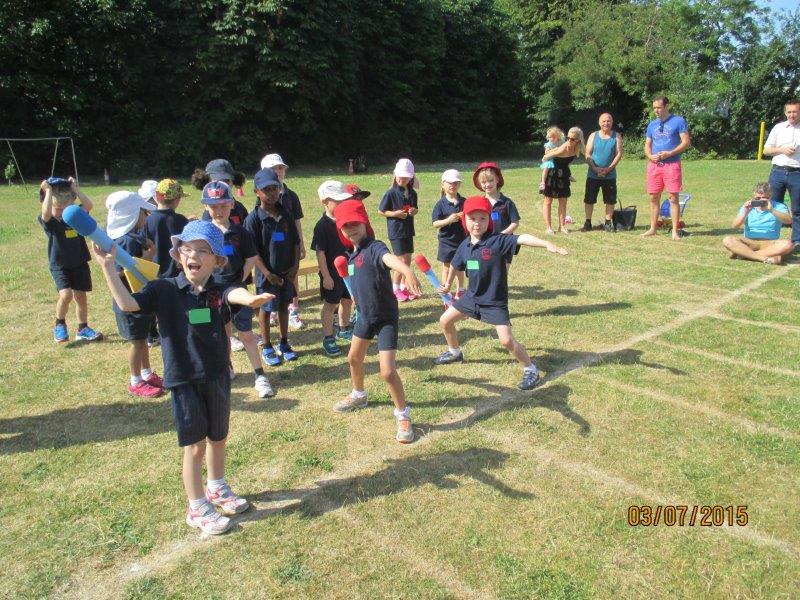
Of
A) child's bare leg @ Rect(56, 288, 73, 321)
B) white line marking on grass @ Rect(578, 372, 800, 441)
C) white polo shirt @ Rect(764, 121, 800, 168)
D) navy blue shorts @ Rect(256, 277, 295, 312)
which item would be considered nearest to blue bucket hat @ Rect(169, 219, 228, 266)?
navy blue shorts @ Rect(256, 277, 295, 312)

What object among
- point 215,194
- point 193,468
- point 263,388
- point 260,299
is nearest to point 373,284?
point 260,299

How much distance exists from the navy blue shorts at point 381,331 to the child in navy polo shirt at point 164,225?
2095 mm

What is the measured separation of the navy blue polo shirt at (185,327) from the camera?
11.6 ft

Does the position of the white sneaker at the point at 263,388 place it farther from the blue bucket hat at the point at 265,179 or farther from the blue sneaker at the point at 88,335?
the blue sneaker at the point at 88,335

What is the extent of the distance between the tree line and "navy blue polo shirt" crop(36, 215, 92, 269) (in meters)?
22.8

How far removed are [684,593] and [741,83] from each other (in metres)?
38.3

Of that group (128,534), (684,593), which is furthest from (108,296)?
(684,593)

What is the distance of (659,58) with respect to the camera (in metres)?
37.8

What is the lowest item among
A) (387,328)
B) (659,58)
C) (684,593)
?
(684,593)

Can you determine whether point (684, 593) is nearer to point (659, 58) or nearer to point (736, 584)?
point (736, 584)

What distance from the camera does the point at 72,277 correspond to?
6879 mm

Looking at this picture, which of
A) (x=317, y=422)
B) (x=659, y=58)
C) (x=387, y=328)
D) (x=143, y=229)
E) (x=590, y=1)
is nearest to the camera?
(x=387, y=328)

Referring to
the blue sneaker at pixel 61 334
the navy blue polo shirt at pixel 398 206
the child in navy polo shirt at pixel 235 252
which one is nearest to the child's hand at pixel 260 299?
the child in navy polo shirt at pixel 235 252

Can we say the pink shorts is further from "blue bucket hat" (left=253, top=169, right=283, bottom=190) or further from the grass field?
"blue bucket hat" (left=253, top=169, right=283, bottom=190)
